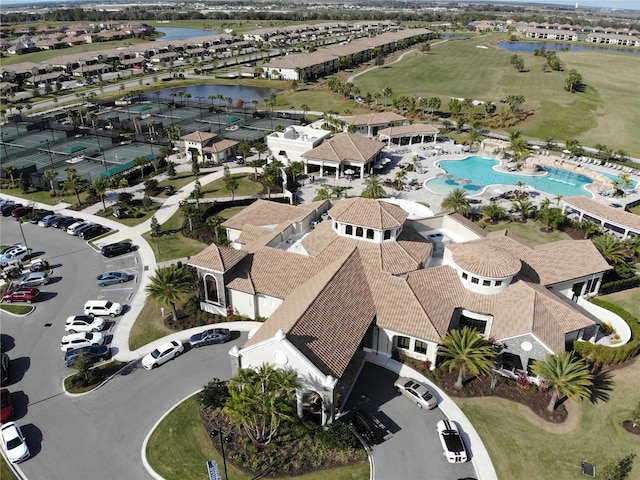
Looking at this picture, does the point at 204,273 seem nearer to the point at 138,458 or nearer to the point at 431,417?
the point at 138,458

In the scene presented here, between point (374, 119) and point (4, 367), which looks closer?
point (4, 367)

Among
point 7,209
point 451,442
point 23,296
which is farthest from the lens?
point 7,209

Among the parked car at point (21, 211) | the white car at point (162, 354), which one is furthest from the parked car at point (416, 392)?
the parked car at point (21, 211)

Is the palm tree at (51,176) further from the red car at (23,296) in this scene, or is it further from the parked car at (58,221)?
the red car at (23,296)

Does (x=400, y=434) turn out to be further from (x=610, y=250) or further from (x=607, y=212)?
(x=607, y=212)

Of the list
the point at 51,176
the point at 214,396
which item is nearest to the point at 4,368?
the point at 214,396

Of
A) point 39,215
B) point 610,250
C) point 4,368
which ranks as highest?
point 610,250
